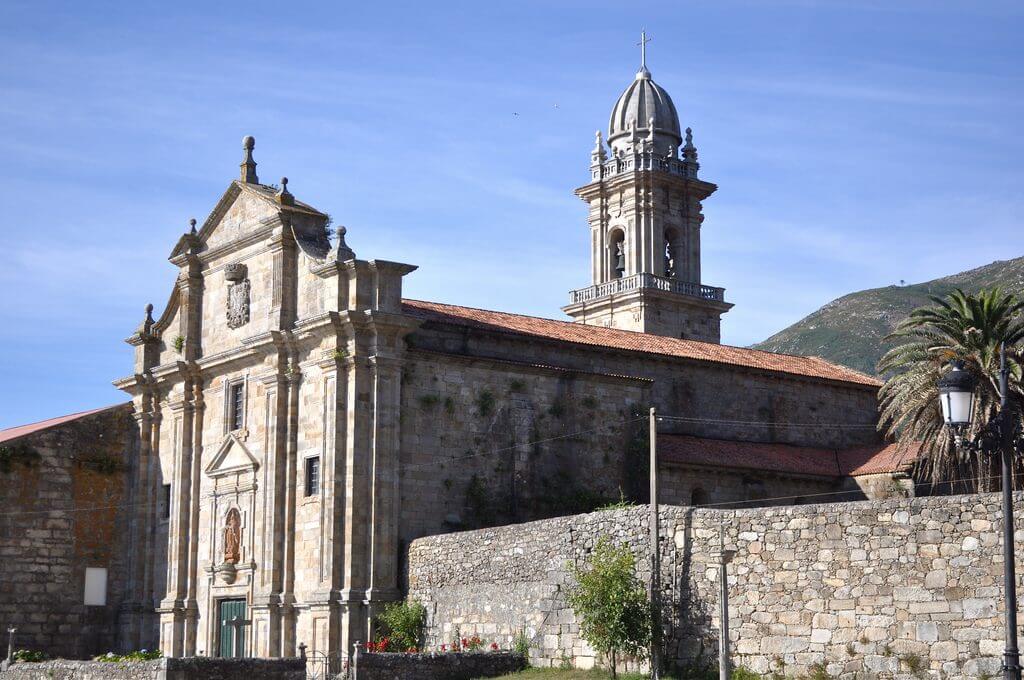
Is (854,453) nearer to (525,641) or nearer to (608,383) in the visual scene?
(608,383)

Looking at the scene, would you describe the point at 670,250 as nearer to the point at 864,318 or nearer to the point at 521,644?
the point at 521,644

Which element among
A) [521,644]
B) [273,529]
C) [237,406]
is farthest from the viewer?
[237,406]

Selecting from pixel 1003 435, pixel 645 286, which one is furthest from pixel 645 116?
pixel 1003 435

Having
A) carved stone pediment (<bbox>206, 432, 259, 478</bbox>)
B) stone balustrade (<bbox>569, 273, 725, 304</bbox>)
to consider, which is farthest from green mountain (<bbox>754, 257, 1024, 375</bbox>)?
carved stone pediment (<bbox>206, 432, 259, 478</bbox>)

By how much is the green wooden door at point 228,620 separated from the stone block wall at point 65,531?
255 inches

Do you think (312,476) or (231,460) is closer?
(312,476)

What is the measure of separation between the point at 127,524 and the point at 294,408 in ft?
36.3

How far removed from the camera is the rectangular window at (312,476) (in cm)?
3903

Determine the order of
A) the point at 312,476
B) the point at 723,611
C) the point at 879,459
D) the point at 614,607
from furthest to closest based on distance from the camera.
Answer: the point at 879,459, the point at 312,476, the point at 614,607, the point at 723,611

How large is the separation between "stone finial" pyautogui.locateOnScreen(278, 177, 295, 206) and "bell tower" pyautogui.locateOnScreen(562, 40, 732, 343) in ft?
91.5

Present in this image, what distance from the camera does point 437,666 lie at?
31047mm

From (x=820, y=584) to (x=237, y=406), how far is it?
2169cm

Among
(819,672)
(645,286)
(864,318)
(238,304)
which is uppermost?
(864,318)

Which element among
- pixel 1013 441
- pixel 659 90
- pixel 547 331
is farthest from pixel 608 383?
pixel 659 90
